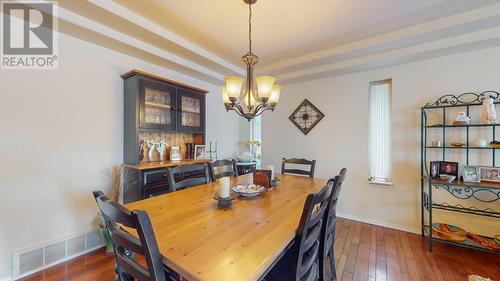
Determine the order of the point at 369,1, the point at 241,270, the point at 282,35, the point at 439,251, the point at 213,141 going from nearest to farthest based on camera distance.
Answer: the point at 241,270 < the point at 369,1 < the point at 439,251 < the point at 282,35 < the point at 213,141

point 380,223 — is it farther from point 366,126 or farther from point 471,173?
point 366,126

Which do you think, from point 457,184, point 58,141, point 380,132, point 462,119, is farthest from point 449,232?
point 58,141

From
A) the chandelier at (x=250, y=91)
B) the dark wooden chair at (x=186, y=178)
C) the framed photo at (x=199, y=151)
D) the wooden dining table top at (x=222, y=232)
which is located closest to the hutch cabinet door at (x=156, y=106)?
the framed photo at (x=199, y=151)

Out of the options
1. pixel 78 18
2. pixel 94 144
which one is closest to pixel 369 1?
pixel 78 18

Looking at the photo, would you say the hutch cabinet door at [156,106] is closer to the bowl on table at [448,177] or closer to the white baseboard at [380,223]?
the white baseboard at [380,223]

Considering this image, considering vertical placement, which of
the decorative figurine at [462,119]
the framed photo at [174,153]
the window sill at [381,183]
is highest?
the decorative figurine at [462,119]

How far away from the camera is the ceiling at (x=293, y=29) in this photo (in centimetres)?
182

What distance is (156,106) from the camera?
2637mm

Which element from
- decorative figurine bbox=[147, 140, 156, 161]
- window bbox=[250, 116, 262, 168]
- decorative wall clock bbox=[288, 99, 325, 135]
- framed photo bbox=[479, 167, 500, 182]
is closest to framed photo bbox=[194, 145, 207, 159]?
decorative figurine bbox=[147, 140, 156, 161]

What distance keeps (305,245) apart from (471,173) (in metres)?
2.53

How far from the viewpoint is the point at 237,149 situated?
4434 millimetres

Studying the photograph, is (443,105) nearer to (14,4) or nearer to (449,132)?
(449,132)

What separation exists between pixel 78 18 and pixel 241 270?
8.27 ft
